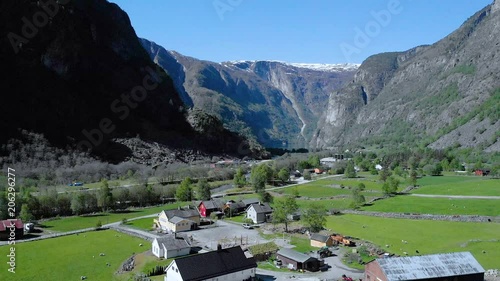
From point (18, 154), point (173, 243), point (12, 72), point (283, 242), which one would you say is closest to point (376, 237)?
point (283, 242)

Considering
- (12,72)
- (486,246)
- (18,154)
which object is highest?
(12,72)

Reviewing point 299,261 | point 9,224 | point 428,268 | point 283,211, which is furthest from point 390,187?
point 9,224

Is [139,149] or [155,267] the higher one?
[139,149]

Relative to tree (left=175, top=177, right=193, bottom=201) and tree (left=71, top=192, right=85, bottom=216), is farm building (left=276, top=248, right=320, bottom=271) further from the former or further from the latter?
tree (left=175, top=177, right=193, bottom=201)

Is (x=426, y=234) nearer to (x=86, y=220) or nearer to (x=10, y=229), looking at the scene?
(x=86, y=220)

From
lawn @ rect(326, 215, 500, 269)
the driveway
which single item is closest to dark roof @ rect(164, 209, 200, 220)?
the driveway

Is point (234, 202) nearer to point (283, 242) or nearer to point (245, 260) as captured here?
point (283, 242)

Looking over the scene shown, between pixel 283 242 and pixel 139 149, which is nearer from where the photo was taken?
pixel 283 242
